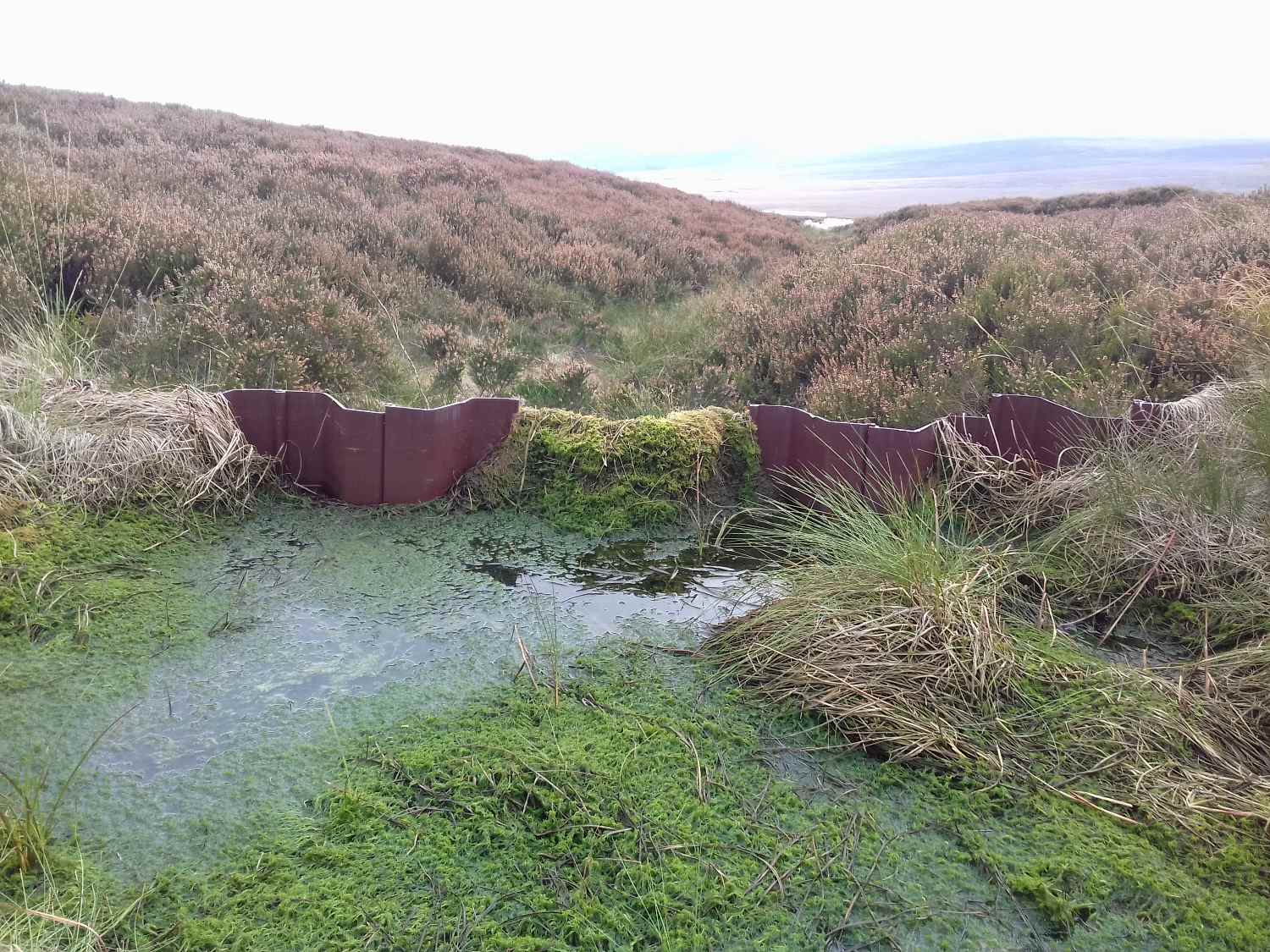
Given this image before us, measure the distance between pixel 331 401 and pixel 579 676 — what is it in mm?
2229

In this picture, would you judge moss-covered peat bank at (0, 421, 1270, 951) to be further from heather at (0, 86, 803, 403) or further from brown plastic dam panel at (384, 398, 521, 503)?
heather at (0, 86, 803, 403)

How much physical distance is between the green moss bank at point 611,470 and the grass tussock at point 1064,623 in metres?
0.49

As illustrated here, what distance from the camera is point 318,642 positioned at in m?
3.27

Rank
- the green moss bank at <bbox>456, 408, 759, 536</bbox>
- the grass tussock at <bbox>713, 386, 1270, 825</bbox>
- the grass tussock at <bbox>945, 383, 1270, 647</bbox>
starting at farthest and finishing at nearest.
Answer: the green moss bank at <bbox>456, 408, 759, 536</bbox>
the grass tussock at <bbox>945, 383, 1270, 647</bbox>
the grass tussock at <bbox>713, 386, 1270, 825</bbox>

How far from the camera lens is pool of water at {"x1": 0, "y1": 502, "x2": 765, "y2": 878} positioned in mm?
2455

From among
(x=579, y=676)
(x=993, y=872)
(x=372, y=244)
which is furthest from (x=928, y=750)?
(x=372, y=244)

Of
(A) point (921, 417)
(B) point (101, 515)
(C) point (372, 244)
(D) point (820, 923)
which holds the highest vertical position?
(C) point (372, 244)

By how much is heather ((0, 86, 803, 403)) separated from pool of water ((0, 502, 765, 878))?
1845 millimetres

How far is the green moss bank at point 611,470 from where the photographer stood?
15.0ft

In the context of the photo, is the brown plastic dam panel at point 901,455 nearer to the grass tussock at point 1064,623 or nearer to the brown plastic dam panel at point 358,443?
the grass tussock at point 1064,623

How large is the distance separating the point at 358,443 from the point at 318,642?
4.87 feet

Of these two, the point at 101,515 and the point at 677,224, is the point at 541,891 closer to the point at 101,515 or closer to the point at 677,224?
the point at 101,515

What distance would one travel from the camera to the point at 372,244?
29.8 ft

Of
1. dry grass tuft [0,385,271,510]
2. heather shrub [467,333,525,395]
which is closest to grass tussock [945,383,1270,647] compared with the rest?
heather shrub [467,333,525,395]
